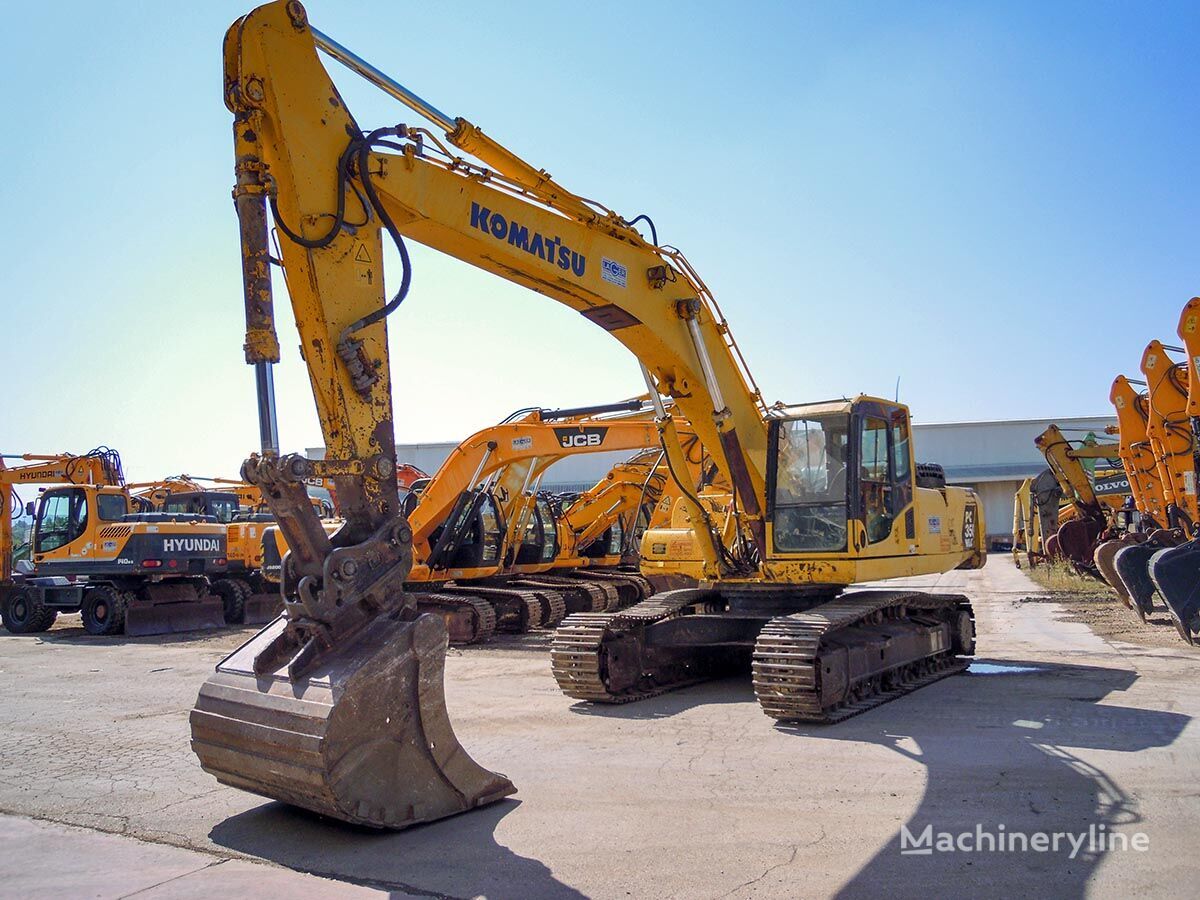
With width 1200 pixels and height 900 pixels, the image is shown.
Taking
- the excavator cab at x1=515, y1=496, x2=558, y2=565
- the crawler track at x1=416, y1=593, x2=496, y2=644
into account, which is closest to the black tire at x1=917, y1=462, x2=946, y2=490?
the crawler track at x1=416, y1=593, x2=496, y2=644

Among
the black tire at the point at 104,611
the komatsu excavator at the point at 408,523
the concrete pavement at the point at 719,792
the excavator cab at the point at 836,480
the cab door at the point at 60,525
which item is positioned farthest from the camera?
the cab door at the point at 60,525

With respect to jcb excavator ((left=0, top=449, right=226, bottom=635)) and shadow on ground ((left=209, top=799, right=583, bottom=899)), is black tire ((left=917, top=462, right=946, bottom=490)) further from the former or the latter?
jcb excavator ((left=0, top=449, right=226, bottom=635))

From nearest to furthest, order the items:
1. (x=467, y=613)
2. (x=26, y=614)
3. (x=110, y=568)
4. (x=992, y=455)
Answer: (x=467, y=613) < (x=110, y=568) < (x=26, y=614) < (x=992, y=455)

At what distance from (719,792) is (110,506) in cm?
1655

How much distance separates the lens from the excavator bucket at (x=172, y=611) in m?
18.4

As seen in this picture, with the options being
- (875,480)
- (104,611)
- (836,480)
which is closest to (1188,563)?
(875,480)

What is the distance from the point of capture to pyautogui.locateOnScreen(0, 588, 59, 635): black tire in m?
19.5

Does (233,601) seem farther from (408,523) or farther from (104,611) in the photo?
(408,523)

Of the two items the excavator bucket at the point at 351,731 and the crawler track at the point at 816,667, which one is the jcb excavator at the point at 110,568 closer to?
the crawler track at the point at 816,667

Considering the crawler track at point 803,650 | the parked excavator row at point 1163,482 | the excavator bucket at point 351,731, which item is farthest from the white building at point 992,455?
the excavator bucket at point 351,731

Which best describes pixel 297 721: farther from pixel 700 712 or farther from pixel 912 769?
pixel 700 712

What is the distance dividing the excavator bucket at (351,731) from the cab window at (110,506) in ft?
Answer: 49.7

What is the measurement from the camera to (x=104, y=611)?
1838 centimetres

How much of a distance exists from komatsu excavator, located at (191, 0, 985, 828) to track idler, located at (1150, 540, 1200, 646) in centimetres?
293
